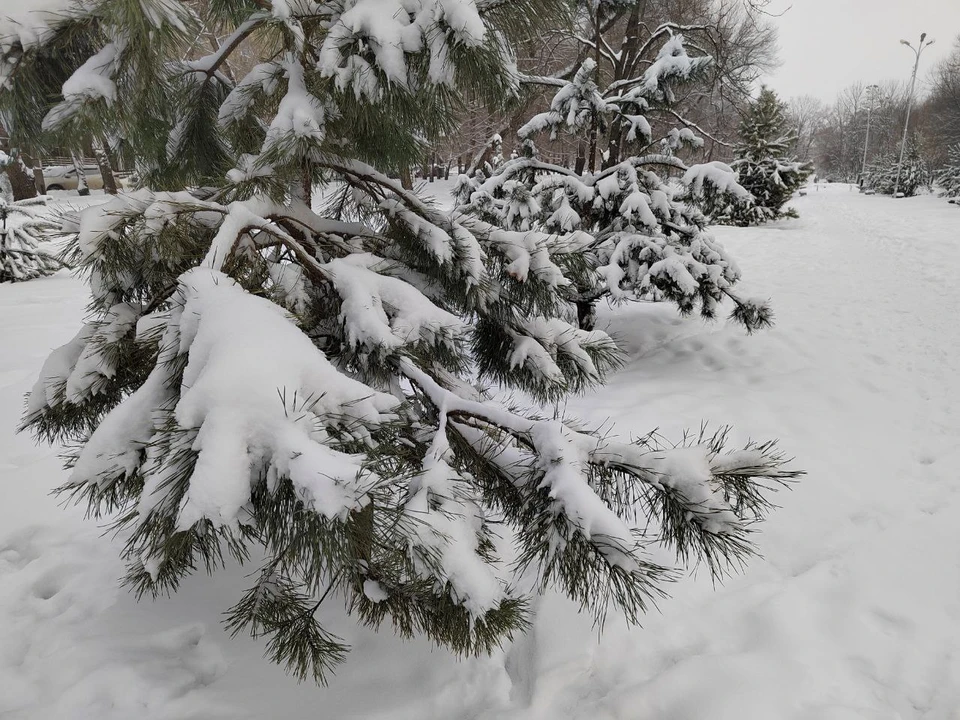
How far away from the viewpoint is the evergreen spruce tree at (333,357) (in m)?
0.88

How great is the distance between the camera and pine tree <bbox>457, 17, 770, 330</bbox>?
14.8 ft

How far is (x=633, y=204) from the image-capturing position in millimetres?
4742

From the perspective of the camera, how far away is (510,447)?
1438 mm

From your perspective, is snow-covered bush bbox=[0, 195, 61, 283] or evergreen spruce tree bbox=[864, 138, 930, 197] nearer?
snow-covered bush bbox=[0, 195, 61, 283]

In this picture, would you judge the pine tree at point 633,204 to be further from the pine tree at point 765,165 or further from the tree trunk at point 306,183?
the pine tree at point 765,165

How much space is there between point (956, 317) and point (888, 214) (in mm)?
14342

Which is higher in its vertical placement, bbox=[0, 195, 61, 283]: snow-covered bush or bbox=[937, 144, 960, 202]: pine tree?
bbox=[0, 195, 61, 283]: snow-covered bush

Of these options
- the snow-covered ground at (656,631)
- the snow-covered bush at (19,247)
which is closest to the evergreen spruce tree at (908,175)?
the snow-covered ground at (656,631)

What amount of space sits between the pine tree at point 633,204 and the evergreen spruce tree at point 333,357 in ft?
8.20

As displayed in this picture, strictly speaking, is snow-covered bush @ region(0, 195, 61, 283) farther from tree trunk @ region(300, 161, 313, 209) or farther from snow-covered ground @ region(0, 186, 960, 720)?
tree trunk @ region(300, 161, 313, 209)

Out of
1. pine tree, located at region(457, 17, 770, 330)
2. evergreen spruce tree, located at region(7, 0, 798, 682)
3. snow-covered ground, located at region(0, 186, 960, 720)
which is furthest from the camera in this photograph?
pine tree, located at region(457, 17, 770, 330)

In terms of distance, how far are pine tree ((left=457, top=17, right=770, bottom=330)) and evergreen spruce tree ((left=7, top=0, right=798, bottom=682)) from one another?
2.50m

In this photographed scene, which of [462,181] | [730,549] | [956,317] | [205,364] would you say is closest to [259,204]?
[205,364]

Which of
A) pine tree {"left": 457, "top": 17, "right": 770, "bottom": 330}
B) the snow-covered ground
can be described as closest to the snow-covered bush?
the snow-covered ground
